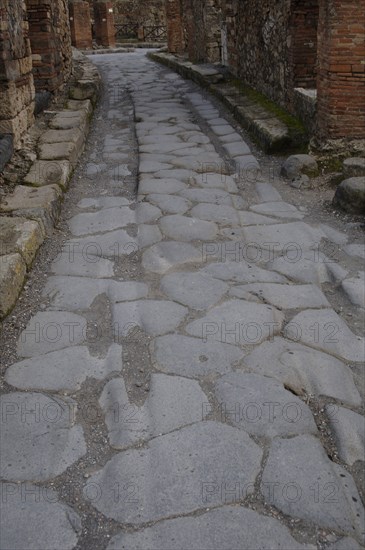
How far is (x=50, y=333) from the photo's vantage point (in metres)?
2.96

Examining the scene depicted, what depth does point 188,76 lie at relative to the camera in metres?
11.4

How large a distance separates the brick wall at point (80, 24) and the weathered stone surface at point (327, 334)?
21.8 metres

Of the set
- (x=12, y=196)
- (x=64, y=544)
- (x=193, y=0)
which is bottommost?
(x=64, y=544)

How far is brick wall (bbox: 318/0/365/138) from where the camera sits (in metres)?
4.99

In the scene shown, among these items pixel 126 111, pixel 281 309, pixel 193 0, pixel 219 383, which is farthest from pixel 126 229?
pixel 193 0

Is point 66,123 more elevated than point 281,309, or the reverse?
point 66,123

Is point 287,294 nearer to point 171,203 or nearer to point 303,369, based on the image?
point 303,369

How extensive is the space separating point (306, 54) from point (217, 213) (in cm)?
296

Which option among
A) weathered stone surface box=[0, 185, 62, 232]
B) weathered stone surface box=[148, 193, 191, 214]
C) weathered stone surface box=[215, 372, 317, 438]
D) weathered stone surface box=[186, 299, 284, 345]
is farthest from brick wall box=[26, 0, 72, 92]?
weathered stone surface box=[215, 372, 317, 438]

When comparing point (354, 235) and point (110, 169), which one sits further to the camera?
point (110, 169)

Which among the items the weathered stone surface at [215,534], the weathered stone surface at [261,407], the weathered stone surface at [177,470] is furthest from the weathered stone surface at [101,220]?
A: the weathered stone surface at [215,534]

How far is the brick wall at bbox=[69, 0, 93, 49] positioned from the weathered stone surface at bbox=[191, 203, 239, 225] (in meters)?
20.0

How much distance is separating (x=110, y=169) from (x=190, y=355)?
3.57 m

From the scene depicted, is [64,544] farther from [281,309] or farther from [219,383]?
[281,309]
